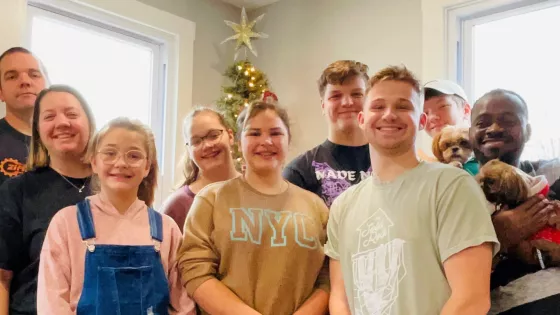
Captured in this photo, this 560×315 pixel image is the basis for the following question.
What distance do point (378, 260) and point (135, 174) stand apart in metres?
0.77

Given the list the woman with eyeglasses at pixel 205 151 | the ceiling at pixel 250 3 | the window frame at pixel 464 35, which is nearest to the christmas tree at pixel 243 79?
the ceiling at pixel 250 3

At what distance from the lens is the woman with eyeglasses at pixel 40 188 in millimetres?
1675

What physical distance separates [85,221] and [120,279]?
20 cm

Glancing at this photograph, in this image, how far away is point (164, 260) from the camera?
1654 mm

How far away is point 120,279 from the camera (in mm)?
1562

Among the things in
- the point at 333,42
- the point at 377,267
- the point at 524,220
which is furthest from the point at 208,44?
the point at 524,220

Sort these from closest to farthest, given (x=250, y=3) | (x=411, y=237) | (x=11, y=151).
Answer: (x=411, y=237) → (x=11, y=151) → (x=250, y=3)

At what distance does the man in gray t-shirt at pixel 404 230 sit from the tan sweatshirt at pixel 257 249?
97 mm

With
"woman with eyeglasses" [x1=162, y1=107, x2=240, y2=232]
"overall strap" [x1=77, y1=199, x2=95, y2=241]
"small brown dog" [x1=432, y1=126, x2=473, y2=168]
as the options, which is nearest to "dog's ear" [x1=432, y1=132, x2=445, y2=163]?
A: "small brown dog" [x1=432, y1=126, x2=473, y2=168]

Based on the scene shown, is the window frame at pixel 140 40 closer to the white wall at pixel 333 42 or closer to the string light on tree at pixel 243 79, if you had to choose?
the string light on tree at pixel 243 79

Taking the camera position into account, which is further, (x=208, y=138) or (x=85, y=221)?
(x=208, y=138)

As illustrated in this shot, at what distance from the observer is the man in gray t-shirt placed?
127 centimetres

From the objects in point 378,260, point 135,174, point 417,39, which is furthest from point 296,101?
point 378,260

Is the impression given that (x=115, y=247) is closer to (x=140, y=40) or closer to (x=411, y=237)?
(x=411, y=237)
